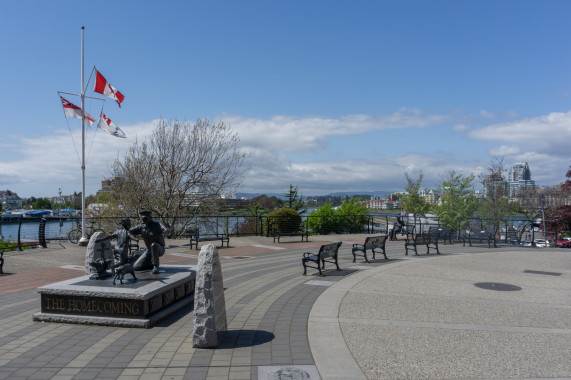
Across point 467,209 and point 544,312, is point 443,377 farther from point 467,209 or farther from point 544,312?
point 467,209

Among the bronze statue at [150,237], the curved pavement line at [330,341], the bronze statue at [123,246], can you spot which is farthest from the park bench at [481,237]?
A: the bronze statue at [123,246]

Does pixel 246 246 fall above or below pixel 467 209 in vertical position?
below

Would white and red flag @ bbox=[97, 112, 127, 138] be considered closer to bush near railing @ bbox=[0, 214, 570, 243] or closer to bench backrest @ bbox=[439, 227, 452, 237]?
bush near railing @ bbox=[0, 214, 570, 243]

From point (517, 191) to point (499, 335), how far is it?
38416 mm

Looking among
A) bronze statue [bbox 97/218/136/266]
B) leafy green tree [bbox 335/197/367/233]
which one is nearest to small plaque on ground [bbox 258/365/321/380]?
bronze statue [bbox 97/218/136/266]

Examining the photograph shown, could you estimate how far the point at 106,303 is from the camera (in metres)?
6.64

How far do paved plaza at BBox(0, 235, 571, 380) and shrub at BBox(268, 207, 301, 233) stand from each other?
1317 centimetres

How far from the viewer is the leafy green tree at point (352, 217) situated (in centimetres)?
2823

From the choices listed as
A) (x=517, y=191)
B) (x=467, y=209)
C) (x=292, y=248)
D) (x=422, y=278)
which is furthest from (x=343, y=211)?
(x=517, y=191)

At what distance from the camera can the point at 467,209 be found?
2219 cm

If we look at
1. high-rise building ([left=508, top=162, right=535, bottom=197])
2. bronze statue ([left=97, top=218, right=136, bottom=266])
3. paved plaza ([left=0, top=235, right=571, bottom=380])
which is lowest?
paved plaza ([left=0, top=235, right=571, bottom=380])

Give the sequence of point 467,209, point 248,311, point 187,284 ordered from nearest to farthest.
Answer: point 248,311, point 187,284, point 467,209

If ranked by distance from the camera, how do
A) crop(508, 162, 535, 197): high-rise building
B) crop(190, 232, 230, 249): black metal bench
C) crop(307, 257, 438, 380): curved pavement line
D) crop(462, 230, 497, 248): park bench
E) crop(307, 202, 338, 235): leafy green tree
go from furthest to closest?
crop(508, 162, 535, 197): high-rise building < crop(307, 202, 338, 235): leafy green tree < crop(462, 230, 497, 248): park bench < crop(190, 232, 230, 249): black metal bench < crop(307, 257, 438, 380): curved pavement line

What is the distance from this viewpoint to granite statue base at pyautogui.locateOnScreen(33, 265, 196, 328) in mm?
6539
